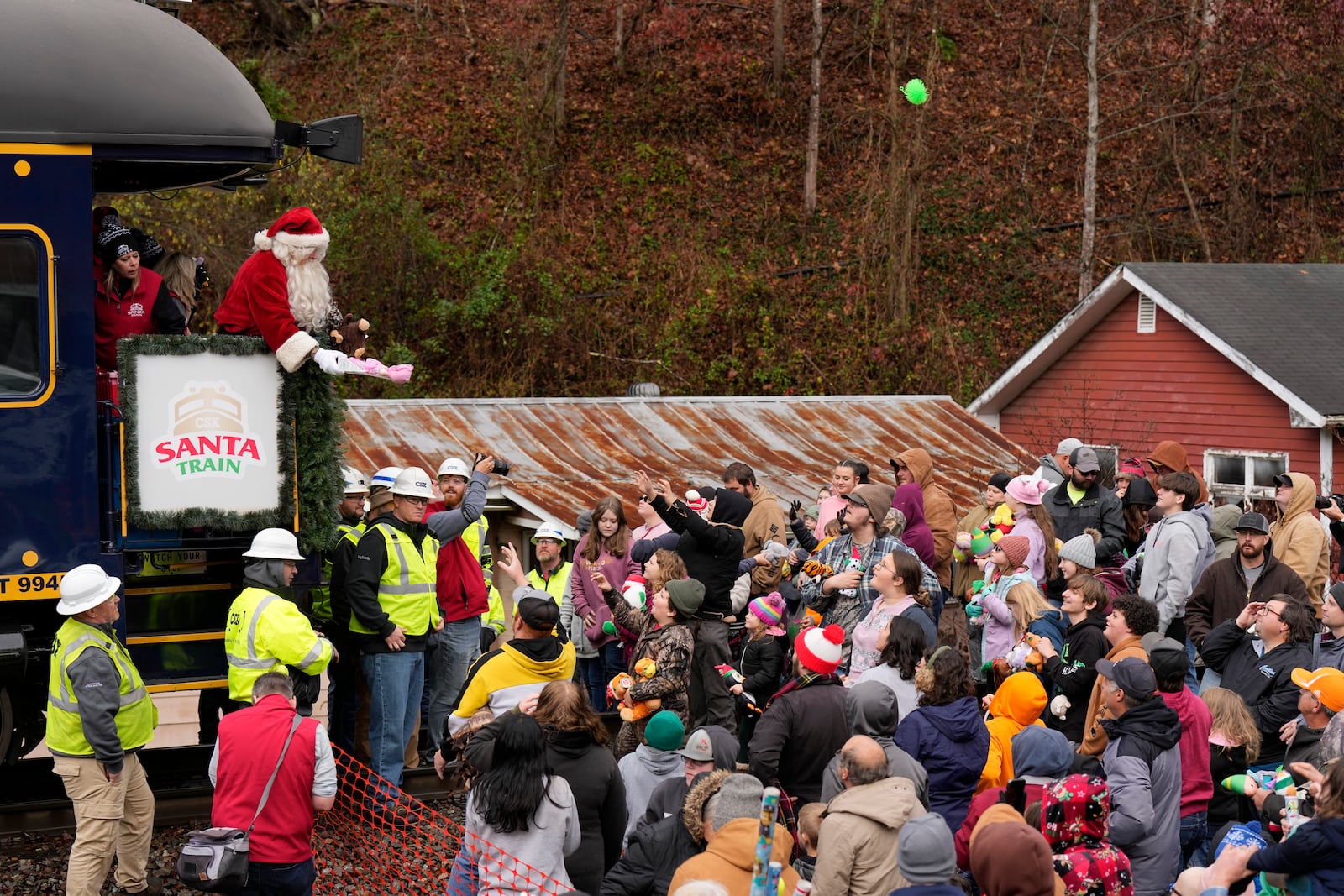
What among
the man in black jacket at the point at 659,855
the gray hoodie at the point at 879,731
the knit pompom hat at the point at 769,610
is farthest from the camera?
the knit pompom hat at the point at 769,610

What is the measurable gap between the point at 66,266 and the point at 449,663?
3609mm

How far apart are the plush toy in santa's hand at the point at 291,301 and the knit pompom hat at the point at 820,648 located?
2.78 metres

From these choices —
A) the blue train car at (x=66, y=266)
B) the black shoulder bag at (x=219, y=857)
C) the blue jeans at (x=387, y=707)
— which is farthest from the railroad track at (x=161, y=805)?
the black shoulder bag at (x=219, y=857)

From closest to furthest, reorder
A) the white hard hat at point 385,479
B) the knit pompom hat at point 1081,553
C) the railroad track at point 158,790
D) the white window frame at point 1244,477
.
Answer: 1. the railroad track at point 158,790
2. the knit pompom hat at point 1081,553
3. the white hard hat at point 385,479
4. the white window frame at point 1244,477

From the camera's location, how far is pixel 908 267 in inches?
1065

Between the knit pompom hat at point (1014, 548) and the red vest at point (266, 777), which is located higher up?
the knit pompom hat at point (1014, 548)

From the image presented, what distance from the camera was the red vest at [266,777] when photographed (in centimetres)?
584

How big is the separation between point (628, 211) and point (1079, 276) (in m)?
9.17

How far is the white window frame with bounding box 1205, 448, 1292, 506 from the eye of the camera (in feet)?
57.7

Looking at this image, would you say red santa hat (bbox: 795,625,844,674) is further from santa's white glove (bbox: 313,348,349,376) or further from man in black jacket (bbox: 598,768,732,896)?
santa's white glove (bbox: 313,348,349,376)

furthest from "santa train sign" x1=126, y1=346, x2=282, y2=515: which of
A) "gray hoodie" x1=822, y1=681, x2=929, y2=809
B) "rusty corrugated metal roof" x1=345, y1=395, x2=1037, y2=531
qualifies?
"rusty corrugated metal roof" x1=345, y1=395, x2=1037, y2=531

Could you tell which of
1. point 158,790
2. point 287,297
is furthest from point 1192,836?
point 158,790

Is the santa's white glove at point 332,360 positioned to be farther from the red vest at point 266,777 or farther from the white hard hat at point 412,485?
the red vest at point 266,777

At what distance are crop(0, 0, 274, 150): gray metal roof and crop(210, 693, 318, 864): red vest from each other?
10.9ft
